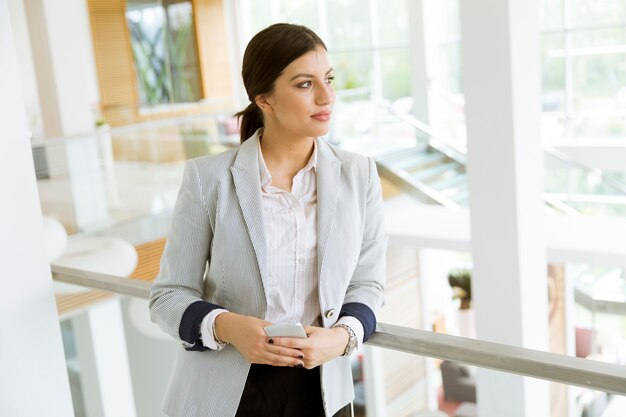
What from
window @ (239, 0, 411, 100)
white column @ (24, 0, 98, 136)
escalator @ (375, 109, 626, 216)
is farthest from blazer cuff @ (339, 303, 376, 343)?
window @ (239, 0, 411, 100)

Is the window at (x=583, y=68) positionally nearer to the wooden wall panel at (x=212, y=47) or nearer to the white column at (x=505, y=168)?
the white column at (x=505, y=168)

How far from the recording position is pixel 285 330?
1678 millimetres

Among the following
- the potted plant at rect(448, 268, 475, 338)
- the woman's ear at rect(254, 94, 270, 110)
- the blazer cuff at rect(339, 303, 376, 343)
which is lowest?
the potted plant at rect(448, 268, 475, 338)

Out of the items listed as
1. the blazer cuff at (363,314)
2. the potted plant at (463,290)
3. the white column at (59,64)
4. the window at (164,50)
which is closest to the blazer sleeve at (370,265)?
the blazer cuff at (363,314)

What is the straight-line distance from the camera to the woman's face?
1766 millimetres

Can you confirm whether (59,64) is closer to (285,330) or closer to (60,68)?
(60,68)

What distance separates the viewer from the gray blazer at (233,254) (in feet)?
5.96

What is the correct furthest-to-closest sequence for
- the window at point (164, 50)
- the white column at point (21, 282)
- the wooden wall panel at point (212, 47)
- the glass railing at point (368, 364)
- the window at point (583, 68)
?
the wooden wall panel at point (212, 47) < the window at point (164, 50) < the window at point (583, 68) < the white column at point (21, 282) < the glass railing at point (368, 364)

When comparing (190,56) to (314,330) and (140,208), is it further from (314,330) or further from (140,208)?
(314,330)

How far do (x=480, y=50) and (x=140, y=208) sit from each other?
5.55 m

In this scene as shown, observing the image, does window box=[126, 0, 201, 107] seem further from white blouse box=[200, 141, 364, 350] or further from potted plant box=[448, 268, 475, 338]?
white blouse box=[200, 141, 364, 350]

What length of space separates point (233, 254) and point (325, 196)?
10.2 inches

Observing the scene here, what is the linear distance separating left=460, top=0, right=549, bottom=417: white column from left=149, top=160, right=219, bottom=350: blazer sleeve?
146 inches

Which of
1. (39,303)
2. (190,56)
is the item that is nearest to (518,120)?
(39,303)
